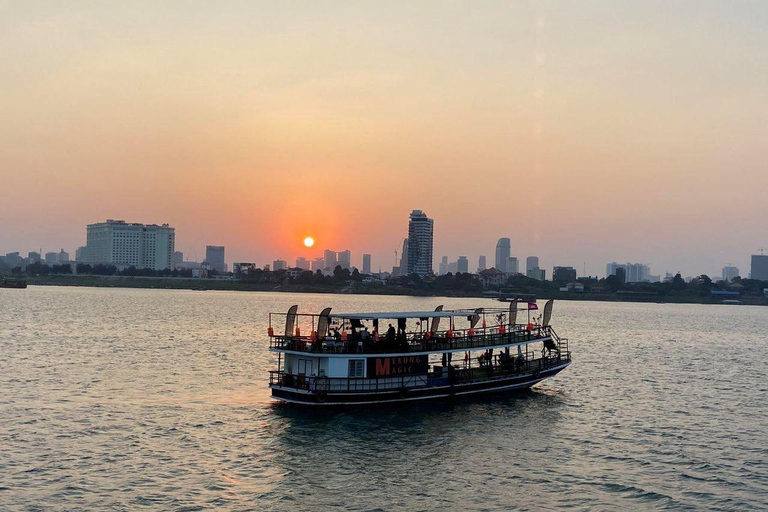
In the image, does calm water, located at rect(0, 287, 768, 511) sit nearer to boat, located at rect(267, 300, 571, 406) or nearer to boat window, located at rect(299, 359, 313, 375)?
boat, located at rect(267, 300, 571, 406)

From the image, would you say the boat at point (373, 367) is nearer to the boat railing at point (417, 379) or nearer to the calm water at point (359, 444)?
the boat railing at point (417, 379)

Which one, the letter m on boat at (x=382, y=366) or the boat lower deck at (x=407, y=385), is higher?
the letter m on boat at (x=382, y=366)

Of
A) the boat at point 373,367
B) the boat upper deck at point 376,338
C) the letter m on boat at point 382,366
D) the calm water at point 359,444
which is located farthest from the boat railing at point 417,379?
the boat upper deck at point 376,338

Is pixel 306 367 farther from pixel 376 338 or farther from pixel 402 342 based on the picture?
pixel 402 342

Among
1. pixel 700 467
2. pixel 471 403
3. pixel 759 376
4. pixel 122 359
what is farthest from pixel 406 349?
pixel 759 376

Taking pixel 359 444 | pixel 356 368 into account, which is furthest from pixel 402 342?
pixel 359 444

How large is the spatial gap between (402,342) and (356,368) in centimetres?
481

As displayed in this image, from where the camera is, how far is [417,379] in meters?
58.2

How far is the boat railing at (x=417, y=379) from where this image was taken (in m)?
54.1

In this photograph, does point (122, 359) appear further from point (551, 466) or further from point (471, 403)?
point (551, 466)

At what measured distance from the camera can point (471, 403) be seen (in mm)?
59781

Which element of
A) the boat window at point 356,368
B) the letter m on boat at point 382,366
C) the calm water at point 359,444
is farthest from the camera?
the letter m on boat at point 382,366

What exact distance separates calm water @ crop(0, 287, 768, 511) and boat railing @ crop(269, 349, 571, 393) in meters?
1.81

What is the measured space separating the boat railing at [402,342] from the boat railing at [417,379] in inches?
76.2
